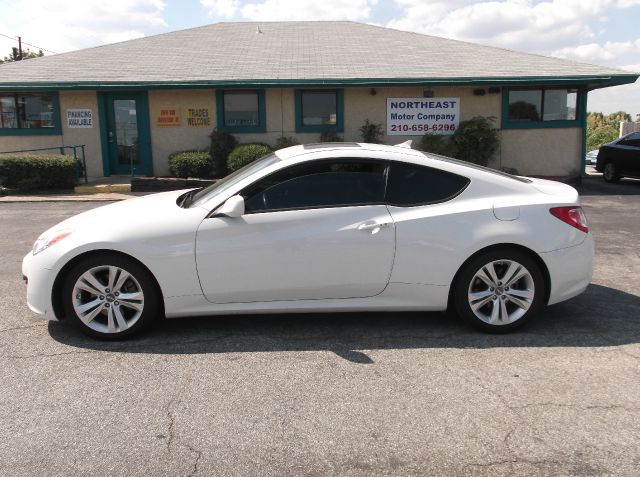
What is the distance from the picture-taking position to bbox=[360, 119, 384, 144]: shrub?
51.3ft

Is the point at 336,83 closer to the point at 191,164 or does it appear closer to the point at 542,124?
the point at 191,164

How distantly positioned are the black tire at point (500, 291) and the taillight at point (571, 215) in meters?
0.43

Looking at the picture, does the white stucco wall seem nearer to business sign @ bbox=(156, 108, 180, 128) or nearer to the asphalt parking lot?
business sign @ bbox=(156, 108, 180, 128)

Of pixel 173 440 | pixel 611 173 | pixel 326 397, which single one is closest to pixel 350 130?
pixel 611 173

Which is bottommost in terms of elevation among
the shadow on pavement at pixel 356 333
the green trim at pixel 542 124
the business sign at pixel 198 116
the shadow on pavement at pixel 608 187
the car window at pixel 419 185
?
the shadow on pavement at pixel 356 333

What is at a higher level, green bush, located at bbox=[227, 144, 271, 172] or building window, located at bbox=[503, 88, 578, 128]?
building window, located at bbox=[503, 88, 578, 128]

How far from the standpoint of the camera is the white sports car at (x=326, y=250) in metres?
4.40

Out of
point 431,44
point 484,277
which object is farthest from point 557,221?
point 431,44

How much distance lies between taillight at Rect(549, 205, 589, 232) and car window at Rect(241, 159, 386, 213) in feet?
4.62

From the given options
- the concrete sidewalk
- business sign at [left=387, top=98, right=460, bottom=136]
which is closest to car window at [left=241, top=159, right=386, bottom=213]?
the concrete sidewalk

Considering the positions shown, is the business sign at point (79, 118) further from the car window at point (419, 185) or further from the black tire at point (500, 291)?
the black tire at point (500, 291)

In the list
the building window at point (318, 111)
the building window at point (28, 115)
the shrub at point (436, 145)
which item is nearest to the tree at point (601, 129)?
the shrub at point (436, 145)

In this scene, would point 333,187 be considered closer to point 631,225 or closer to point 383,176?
point 383,176

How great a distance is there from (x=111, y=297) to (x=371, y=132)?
12.1 metres
